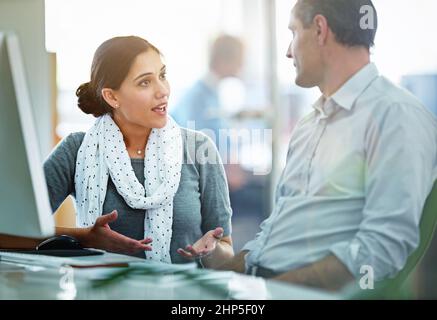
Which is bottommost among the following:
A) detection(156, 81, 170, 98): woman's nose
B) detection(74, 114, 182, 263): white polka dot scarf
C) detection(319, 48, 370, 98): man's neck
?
detection(74, 114, 182, 263): white polka dot scarf

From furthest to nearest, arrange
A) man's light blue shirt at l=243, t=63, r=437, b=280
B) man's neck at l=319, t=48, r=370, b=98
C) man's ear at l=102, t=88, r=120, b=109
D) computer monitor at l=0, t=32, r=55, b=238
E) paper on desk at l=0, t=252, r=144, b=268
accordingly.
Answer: man's ear at l=102, t=88, r=120, b=109, paper on desk at l=0, t=252, r=144, b=268, man's neck at l=319, t=48, r=370, b=98, man's light blue shirt at l=243, t=63, r=437, b=280, computer monitor at l=0, t=32, r=55, b=238

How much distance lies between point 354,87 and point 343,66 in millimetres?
68

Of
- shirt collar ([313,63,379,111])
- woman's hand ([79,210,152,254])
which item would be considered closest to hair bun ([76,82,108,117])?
woman's hand ([79,210,152,254])

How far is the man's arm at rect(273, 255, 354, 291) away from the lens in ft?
6.61

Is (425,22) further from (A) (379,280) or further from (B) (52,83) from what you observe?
(B) (52,83)

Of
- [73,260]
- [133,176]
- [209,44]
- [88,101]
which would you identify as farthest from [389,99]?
[73,260]

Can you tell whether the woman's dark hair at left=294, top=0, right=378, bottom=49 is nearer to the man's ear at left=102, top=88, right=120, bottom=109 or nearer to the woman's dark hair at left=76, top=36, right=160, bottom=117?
the woman's dark hair at left=76, top=36, right=160, bottom=117

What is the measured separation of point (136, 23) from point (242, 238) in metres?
0.70

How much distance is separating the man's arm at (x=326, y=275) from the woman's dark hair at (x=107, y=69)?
29.3 inches

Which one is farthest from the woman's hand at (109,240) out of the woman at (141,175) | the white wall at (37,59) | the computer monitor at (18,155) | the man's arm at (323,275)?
the computer monitor at (18,155)

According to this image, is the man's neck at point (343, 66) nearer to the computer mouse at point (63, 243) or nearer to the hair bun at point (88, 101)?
the hair bun at point (88, 101)

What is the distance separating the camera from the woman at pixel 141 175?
7.27ft
